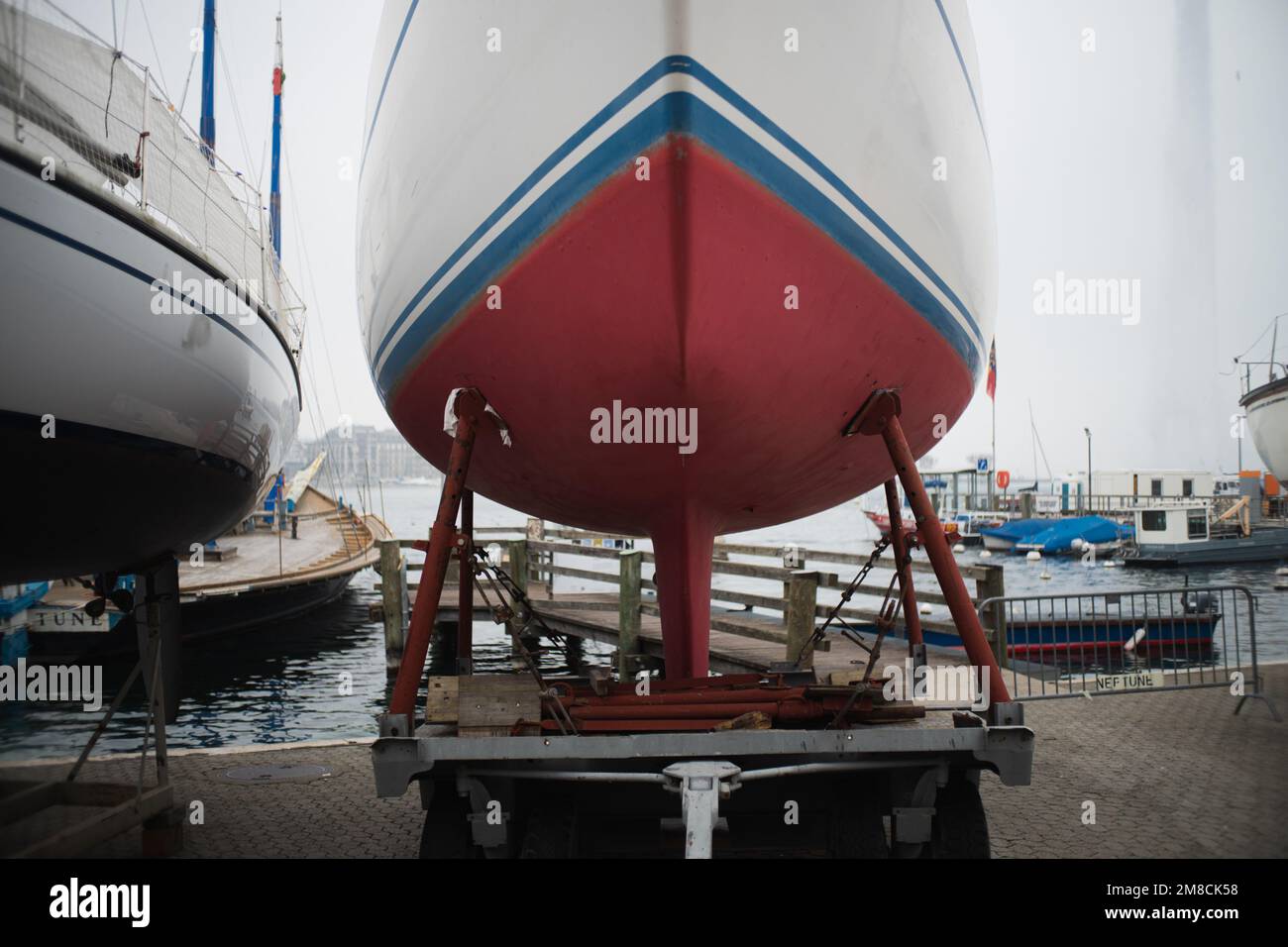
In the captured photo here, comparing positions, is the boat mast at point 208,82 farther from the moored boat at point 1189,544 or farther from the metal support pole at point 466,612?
the moored boat at point 1189,544

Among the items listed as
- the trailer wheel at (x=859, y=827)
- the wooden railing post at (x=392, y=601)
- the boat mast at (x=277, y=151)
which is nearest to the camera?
the trailer wheel at (x=859, y=827)

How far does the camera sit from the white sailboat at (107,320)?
3.48 meters

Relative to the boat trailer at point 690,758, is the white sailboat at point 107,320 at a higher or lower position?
higher

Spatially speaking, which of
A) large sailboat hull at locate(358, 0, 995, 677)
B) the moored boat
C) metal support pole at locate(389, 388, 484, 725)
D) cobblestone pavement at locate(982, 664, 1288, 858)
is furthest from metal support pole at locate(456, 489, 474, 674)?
the moored boat

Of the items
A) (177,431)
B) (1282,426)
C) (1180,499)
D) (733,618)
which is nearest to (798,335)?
(177,431)

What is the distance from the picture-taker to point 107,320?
3.90 metres

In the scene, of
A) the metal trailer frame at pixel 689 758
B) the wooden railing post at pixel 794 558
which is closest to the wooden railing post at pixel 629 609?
the wooden railing post at pixel 794 558

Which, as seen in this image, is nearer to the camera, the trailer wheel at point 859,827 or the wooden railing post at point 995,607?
the trailer wheel at point 859,827

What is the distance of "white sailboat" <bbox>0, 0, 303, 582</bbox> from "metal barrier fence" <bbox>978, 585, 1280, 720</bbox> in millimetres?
6373

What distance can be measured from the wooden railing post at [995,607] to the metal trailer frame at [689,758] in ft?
18.5

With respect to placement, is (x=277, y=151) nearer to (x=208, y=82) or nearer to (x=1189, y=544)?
(x=208, y=82)

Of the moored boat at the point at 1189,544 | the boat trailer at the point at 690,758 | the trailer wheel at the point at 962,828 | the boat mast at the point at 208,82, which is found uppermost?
the boat mast at the point at 208,82

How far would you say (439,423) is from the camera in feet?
13.5

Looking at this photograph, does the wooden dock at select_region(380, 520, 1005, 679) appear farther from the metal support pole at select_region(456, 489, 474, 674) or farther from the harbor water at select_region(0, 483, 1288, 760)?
the metal support pole at select_region(456, 489, 474, 674)
